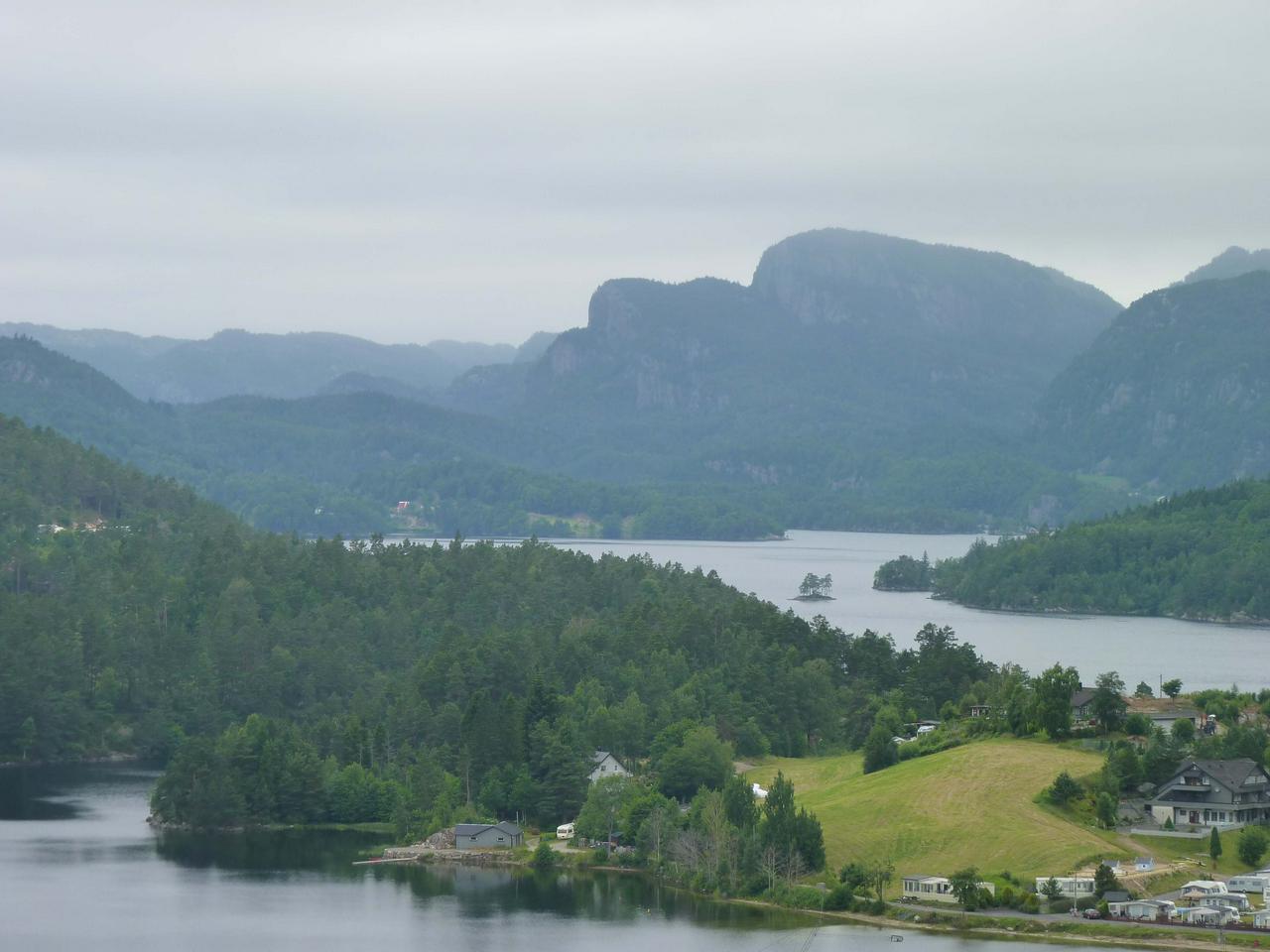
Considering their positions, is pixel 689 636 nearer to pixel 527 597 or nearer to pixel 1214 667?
pixel 527 597

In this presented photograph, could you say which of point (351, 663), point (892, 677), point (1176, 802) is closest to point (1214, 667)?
point (892, 677)

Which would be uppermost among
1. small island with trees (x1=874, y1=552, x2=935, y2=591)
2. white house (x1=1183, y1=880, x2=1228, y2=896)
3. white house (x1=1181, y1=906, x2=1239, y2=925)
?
small island with trees (x1=874, y1=552, x2=935, y2=591)

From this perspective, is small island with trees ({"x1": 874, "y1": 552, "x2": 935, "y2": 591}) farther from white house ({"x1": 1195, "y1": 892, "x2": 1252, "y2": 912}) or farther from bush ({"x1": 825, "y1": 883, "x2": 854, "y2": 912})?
white house ({"x1": 1195, "y1": 892, "x2": 1252, "y2": 912})

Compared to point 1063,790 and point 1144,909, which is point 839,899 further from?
point 1063,790

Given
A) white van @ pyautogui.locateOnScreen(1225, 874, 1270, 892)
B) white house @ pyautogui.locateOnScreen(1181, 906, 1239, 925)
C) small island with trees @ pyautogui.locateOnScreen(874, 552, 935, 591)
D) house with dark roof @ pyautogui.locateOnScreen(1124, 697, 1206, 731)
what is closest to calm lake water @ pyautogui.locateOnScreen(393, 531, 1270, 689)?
small island with trees @ pyautogui.locateOnScreen(874, 552, 935, 591)

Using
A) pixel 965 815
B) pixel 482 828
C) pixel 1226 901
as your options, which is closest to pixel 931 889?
pixel 965 815

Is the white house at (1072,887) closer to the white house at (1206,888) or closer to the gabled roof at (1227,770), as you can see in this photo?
the white house at (1206,888)
